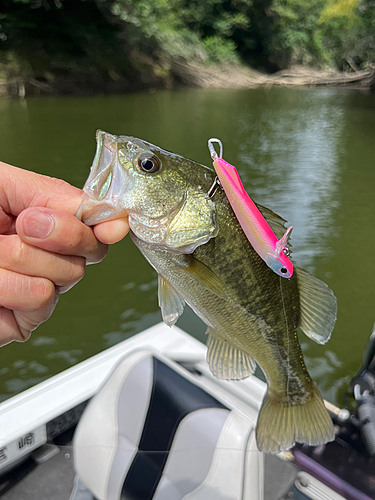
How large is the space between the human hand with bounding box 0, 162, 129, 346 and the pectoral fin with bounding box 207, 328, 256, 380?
50 centimetres

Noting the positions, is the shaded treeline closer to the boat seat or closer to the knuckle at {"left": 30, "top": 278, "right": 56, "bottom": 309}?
the boat seat

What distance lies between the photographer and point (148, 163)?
1169 mm

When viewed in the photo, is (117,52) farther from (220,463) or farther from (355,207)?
(220,463)

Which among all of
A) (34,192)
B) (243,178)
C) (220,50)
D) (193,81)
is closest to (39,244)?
(34,192)

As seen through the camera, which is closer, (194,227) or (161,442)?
(194,227)

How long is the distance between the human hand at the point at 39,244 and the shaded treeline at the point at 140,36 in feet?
63.4

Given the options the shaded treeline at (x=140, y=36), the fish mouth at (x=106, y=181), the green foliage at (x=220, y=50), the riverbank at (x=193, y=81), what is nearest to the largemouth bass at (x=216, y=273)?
the fish mouth at (x=106, y=181)

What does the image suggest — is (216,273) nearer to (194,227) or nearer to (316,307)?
(194,227)

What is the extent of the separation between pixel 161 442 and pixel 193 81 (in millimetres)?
25827

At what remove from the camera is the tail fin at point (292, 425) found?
1.30m

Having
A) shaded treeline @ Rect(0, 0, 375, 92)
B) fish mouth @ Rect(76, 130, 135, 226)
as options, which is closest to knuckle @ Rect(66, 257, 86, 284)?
fish mouth @ Rect(76, 130, 135, 226)

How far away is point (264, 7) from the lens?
3166 cm

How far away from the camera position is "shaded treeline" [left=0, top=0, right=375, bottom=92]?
Answer: 18594 mm

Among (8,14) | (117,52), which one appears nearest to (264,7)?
(117,52)
